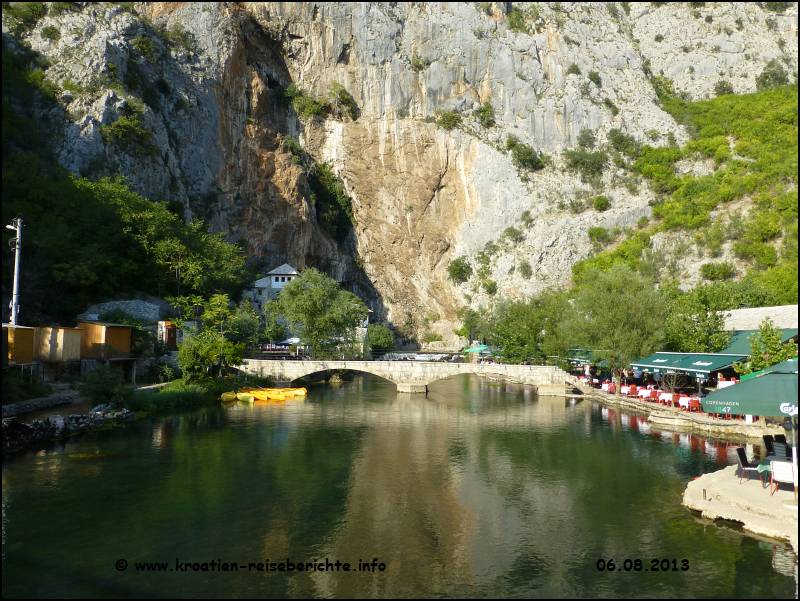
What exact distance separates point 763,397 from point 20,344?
36968 mm

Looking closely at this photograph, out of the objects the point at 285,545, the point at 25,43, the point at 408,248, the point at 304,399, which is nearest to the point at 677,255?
the point at 408,248

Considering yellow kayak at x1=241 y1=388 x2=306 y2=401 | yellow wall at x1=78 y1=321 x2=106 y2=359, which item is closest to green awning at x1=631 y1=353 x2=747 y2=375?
yellow kayak at x1=241 y1=388 x2=306 y2=401

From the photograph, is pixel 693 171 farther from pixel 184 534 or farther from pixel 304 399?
pixel 184 534

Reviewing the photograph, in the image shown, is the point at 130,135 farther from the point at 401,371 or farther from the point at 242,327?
the point at 401,371

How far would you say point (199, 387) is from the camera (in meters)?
43.2

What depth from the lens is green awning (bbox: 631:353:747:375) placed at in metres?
36.0

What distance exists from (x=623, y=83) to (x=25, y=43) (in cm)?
9035

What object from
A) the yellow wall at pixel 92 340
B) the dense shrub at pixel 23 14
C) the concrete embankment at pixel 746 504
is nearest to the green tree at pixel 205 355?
the yellow wall at pixel 92 340

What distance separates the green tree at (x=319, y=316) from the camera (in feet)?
193

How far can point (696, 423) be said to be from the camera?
1284 inches

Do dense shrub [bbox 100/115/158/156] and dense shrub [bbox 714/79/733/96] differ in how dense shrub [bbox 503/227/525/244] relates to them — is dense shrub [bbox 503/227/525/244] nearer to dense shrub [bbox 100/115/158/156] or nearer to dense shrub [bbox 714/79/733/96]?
dense shrub [bbox 100/115/158/156]

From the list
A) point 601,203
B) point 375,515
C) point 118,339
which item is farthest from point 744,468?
point 601,203

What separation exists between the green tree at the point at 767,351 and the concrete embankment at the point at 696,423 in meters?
2.85

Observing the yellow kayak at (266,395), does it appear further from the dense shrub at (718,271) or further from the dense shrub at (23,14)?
the dense shrub at (23,14)
